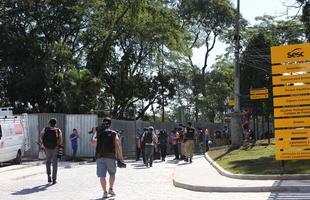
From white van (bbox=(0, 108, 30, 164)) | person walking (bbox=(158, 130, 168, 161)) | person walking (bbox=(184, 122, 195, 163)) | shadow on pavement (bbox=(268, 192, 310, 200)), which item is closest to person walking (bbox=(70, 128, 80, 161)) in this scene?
white van (bbox=(0, 108, 30, 164))

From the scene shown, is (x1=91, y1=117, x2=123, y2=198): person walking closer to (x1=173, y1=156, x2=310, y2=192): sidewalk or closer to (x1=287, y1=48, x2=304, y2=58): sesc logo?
(x1=173, y1=156, x2=310, y2=192): sidewalk

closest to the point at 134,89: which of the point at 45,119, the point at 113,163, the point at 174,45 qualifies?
the point at 174,45

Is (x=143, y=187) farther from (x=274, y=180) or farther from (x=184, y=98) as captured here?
(x=184, y=98)

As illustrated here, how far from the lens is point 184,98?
5978 centimetres

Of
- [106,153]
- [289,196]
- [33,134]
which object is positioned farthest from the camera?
[33,134]

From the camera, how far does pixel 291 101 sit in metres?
14.2

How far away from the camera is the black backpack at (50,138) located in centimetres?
1534

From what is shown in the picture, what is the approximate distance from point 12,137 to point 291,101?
14312mm

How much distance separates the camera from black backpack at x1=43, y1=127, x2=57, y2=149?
50.3 feet

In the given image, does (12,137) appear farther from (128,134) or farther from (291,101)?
(291,101)

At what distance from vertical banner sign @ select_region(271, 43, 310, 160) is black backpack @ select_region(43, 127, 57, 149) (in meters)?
6.28

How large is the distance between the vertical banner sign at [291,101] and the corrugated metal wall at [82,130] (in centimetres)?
1664

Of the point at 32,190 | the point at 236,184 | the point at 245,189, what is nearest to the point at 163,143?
the point at 32,190

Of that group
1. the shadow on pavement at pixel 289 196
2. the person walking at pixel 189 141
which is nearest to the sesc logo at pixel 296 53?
the shadow on pavement at pixel 289 196
